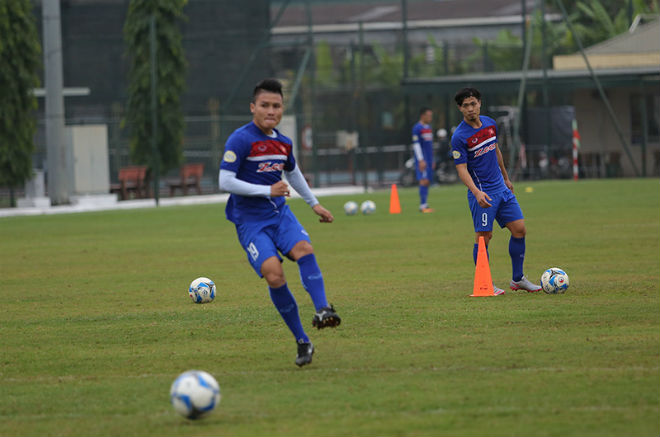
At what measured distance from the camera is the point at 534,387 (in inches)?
277

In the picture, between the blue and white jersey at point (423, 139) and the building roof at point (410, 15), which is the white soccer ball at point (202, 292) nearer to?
the blue and white jersey at point (423, 139)

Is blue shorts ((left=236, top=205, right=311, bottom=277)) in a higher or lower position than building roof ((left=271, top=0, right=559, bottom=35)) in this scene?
lower

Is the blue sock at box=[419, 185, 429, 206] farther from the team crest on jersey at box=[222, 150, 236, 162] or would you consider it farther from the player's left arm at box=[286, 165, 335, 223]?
the team crest on jersey at box=[222, 150, 236, 162]

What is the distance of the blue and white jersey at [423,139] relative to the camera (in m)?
26.0

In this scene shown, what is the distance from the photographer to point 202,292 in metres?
12.1

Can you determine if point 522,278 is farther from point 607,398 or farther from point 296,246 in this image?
point 607,398

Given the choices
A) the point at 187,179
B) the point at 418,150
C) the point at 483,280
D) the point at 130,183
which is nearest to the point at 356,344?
the point at 483,280

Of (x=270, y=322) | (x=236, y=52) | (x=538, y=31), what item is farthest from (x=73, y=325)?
(x=538, y=31)

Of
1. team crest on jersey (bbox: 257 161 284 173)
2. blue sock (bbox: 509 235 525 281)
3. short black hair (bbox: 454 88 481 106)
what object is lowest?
blue sock (bbox: 509 235 525 281)

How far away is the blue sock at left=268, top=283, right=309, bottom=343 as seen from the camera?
809 cm

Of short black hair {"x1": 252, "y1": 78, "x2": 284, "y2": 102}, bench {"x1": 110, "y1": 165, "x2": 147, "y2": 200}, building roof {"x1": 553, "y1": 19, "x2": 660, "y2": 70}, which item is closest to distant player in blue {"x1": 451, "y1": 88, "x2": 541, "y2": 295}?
short black hair {"x1": 252, "y1": 78, "x2": 284, "y2": 102}

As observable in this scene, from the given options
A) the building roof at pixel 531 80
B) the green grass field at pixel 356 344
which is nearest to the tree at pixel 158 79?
the building roof at pixel 531 80

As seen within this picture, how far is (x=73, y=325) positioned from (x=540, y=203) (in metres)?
18.1

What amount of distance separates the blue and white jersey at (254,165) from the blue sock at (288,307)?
57cm
